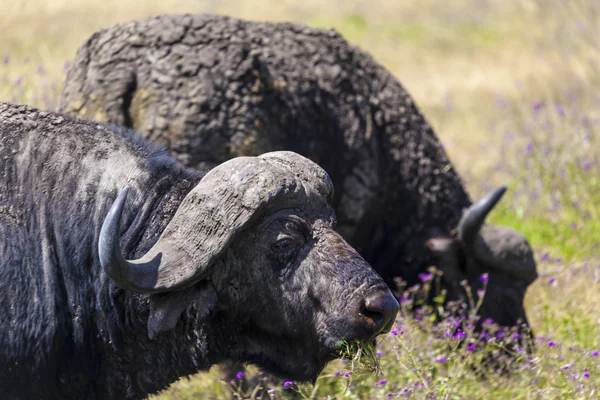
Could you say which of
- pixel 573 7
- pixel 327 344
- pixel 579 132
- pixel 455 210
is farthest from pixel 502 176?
pixel 327 344

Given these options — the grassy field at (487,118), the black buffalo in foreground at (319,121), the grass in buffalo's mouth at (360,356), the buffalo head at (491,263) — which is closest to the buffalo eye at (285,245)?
the grass in buffalo's mouth at (360,356)

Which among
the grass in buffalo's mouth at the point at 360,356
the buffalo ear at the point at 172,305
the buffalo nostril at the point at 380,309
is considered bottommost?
the grass in buffalo's mouth at the point at 360,356

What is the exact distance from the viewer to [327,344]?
12.5 feet

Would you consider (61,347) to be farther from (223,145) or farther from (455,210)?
(455,210)

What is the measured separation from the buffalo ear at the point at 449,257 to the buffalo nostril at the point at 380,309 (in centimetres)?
316

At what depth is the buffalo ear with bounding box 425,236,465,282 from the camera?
6840 millimetres

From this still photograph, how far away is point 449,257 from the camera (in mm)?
6855

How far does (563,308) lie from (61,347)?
13.2ft

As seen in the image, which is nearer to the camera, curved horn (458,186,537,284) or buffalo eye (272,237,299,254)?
buffalo eye (272,237,299,254)

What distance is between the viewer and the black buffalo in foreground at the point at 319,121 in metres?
5.71

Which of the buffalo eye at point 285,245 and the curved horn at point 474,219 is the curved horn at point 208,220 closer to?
the buffalo eye at point 285,245

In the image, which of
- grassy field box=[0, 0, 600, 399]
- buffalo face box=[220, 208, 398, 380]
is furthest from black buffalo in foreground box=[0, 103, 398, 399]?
grassy field box=[0, 0, 600, 399]

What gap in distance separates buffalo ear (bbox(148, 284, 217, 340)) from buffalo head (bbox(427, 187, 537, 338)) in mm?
3197

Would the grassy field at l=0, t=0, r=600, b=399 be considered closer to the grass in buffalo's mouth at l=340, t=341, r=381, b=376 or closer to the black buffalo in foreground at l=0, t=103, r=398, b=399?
the grass in buffalo's mouth at l=340, t=341, r=381, b=376
